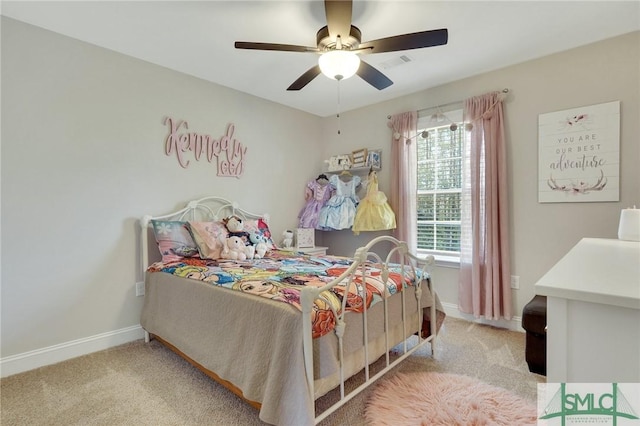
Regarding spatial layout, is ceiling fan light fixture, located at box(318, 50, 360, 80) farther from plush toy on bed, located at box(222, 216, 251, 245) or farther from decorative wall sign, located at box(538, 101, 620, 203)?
decorative wall sign, located at box(538, 101, 620, 203)

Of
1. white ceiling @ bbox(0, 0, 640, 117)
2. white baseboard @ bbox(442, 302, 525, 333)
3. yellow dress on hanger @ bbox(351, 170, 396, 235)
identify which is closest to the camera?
white ceiling @ bbox(0, 0, 640, 117)

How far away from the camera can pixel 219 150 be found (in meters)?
A: 3.22

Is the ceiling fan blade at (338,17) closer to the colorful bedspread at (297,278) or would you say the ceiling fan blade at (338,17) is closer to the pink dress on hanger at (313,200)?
the colorful bedspread at (297,278)

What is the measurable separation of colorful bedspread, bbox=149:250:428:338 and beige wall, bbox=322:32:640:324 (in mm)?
1300

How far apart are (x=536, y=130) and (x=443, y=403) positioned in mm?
2383

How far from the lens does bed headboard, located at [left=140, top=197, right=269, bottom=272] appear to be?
8.68 feet

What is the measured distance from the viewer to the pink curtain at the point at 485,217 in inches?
110

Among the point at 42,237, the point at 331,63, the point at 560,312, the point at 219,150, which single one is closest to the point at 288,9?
the point at 331,63

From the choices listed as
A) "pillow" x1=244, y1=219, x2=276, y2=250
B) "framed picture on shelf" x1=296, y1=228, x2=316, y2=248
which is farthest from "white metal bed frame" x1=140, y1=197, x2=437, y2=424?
"framed picture on shelf" x1=296, y1=228, x2=316, y2=248

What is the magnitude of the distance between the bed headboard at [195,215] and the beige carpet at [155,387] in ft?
2.55

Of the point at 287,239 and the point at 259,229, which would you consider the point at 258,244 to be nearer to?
the point at 259,229

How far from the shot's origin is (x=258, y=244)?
9.45 ft

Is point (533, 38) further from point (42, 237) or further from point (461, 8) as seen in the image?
point (42, 237)

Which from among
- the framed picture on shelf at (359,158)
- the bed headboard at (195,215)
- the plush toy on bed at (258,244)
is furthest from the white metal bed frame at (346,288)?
the framed picture on shelf at (359,158)
